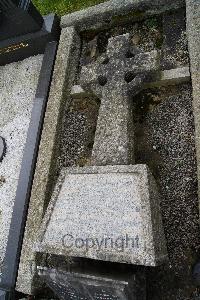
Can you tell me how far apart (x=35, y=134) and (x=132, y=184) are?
59.9 inches

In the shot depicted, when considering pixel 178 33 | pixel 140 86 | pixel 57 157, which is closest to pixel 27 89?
pixel 57 157

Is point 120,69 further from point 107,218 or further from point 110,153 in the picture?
point 107,218

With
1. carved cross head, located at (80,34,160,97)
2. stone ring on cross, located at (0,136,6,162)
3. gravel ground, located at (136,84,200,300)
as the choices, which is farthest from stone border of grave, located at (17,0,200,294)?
stone ring on cross, located at (0,136,6,162)

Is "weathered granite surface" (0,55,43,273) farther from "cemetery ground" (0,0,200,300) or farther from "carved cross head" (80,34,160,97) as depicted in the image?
"carved cross head" (80,34,160,97)

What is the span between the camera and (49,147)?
3.92m

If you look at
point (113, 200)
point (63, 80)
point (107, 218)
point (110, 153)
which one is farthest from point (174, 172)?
point (63, 80)

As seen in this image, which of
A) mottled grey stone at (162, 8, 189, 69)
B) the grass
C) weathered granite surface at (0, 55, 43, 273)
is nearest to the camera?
mottled grey stone at (162, 8, 189, 69)

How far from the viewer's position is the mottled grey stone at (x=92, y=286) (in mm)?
2592

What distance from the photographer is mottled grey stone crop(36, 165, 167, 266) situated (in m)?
2.73

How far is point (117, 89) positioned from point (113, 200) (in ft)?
4.11

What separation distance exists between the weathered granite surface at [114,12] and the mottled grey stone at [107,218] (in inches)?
83.9

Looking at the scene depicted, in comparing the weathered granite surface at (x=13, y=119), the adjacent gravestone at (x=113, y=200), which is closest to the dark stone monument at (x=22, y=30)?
the weathered granite surface at (x=13, y=119)

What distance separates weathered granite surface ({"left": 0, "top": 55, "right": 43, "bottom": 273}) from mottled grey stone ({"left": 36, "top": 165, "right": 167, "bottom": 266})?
1.11 meters

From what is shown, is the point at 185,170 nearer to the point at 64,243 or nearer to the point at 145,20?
the point at 64,243
